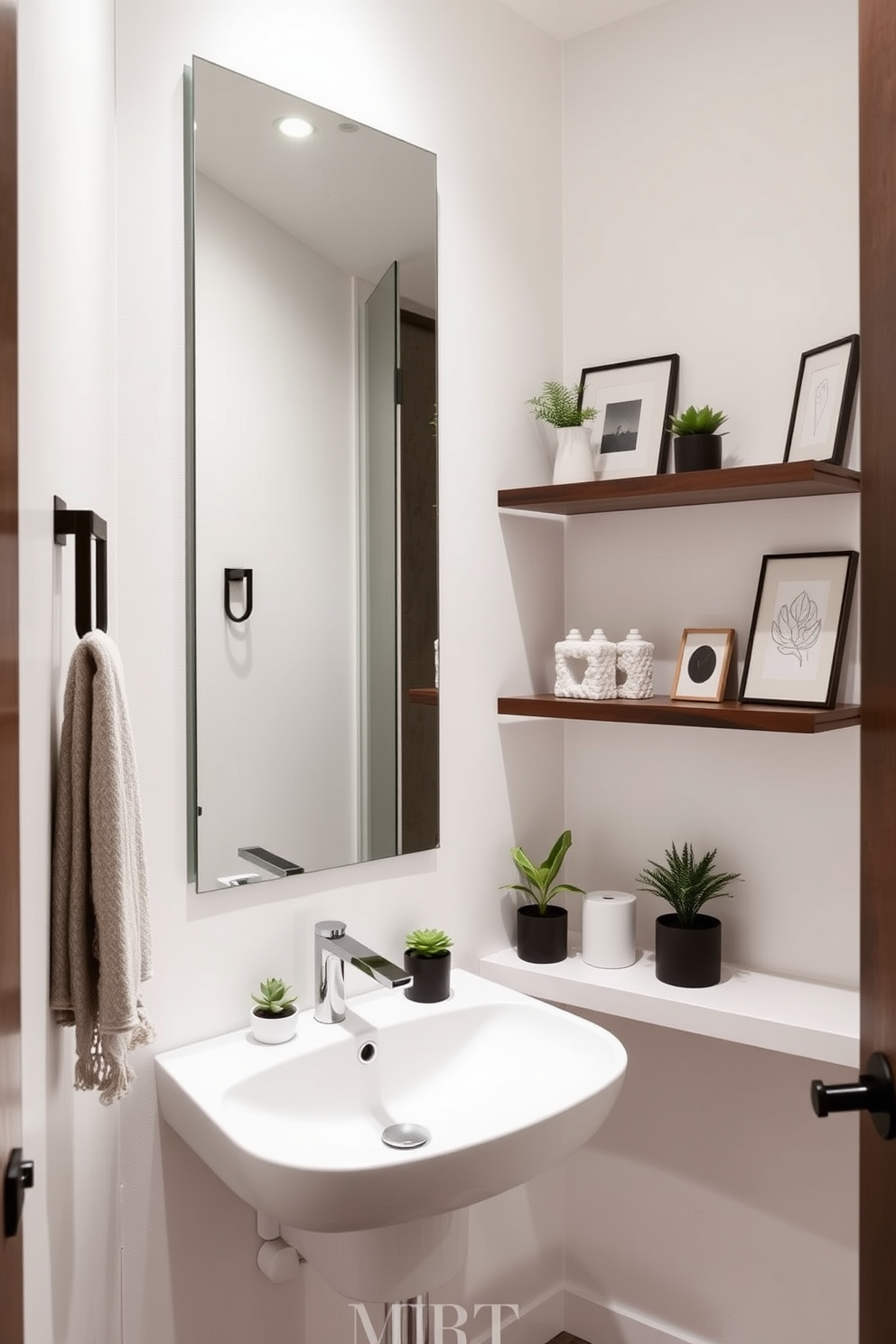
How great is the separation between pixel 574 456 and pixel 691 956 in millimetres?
977

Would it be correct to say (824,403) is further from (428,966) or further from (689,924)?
(428,966)

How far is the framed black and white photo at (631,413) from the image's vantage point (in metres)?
1.98

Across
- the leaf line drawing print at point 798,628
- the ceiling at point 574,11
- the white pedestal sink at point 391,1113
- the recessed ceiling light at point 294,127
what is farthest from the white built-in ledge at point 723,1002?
the ceiling at point 574,11

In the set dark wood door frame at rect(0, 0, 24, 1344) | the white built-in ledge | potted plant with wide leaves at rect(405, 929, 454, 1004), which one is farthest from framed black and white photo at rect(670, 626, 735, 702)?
dark wood door frame at rect(0, 0, 24, 1344)

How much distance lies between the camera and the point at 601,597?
214 cm

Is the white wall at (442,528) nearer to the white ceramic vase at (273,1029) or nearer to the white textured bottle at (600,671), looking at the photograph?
the white ceramic vase at (273,1029)

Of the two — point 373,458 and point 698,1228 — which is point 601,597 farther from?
point 698,1228

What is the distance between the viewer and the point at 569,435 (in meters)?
1.99

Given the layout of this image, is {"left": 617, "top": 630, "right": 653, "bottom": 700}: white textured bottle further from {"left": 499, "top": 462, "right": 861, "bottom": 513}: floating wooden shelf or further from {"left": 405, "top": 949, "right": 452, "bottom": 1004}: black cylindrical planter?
{"left": 405, "top": 949, "right": 452, "bottom": 1004}: black cylindrical planter

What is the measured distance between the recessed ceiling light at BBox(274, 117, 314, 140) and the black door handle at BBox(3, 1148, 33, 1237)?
1.54 metres

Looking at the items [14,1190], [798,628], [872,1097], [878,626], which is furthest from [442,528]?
[14,1190]

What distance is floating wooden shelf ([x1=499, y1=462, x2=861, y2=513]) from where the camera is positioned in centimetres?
162

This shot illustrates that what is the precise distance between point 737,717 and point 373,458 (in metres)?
0.77

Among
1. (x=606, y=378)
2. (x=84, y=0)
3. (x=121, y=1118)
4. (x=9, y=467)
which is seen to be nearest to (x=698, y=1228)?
(x=121, y=1118)
